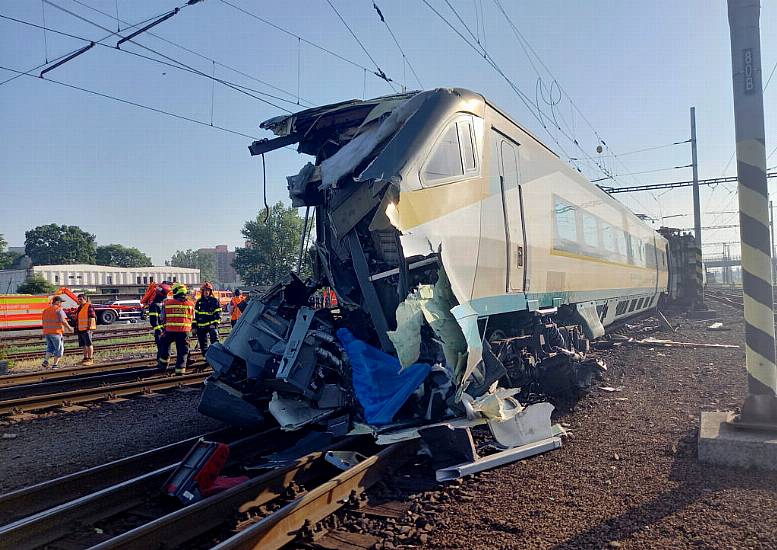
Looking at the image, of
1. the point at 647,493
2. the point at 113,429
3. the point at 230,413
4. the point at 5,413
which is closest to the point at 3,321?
the point at 5,413

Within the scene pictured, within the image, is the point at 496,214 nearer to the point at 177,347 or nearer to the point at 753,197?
the point at 753,197

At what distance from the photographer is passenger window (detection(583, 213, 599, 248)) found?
9.88 meters

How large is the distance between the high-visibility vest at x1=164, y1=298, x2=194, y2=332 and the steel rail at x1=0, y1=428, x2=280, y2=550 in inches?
244

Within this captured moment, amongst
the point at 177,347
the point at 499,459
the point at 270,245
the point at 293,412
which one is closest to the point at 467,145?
the point at 499,459

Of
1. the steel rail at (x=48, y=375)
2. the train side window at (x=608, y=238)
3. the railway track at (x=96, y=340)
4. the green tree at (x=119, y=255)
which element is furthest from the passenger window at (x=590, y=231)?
the green tree at (x=119, y=255)

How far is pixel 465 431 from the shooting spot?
5012 mm

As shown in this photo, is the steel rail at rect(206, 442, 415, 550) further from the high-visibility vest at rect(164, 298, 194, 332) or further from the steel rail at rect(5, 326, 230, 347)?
the steel rail at rect(5, 326, 230, 347)

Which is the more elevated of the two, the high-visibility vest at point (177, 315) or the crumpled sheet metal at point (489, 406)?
the high-visibility vest at point (177, 315)

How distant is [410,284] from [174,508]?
2.64 meters

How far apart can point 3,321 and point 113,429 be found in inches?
875

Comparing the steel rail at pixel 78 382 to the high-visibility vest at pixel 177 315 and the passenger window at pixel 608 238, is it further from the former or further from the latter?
the passenger window at pixel 608 238

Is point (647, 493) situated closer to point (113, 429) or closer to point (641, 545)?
point (641, 545)

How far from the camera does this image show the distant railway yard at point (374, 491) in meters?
3.78

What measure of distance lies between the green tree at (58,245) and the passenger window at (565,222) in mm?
83719
